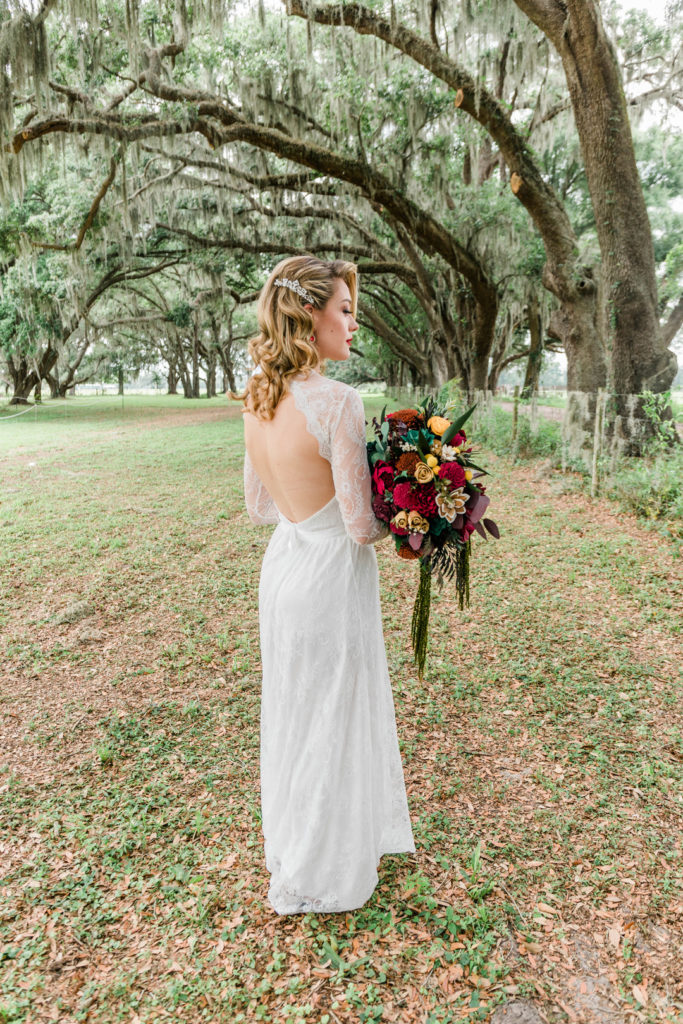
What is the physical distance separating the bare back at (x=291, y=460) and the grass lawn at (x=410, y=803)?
1.51 meters

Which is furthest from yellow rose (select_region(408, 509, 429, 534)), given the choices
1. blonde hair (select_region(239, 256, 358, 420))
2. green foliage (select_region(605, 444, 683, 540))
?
green foliage (select_region(605, 444, 683, 540))

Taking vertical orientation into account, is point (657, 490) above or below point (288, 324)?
A: below

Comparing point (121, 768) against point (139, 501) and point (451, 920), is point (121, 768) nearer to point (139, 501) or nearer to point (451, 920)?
point (451, 920)

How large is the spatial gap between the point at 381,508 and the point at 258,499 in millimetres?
649

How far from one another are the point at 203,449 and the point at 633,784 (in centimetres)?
1212

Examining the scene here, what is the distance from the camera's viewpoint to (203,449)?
45.8 ft

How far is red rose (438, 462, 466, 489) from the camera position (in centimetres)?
199

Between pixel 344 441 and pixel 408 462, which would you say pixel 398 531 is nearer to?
pixel 408 462

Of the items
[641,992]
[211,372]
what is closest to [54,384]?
[211,372]

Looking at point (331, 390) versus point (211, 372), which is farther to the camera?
point (211, 372)

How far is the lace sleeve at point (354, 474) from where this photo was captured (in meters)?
1.94

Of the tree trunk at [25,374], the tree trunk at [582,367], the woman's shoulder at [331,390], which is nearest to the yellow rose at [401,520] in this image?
the woman's shoulder at [331,390]

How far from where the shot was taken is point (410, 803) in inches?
115

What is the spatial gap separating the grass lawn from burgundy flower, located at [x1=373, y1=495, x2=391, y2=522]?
4.80ft
